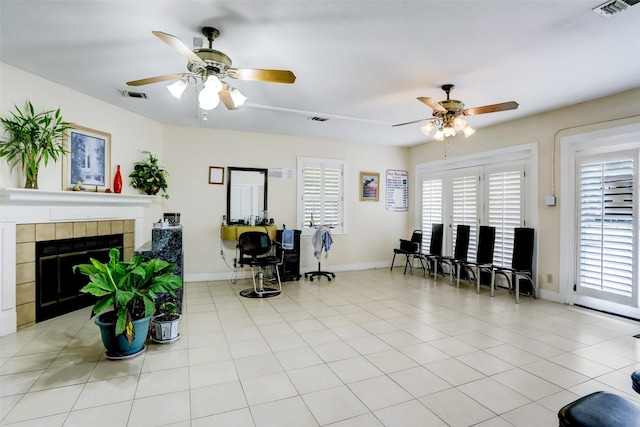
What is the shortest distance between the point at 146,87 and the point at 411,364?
3.99m

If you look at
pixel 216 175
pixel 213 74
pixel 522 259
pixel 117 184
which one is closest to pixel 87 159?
pixel 117 184

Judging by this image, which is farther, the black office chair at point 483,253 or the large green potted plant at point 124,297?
the black office chair at point 483,253

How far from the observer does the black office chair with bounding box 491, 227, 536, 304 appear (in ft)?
14.8

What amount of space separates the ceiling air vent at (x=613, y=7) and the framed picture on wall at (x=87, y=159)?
16.3 feet

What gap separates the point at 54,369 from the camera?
246 cm

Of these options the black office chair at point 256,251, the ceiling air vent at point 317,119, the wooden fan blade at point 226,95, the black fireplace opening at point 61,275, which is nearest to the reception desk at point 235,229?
the black office chair at point 256,251

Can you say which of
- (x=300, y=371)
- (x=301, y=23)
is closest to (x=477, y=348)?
(x=300, y=371)

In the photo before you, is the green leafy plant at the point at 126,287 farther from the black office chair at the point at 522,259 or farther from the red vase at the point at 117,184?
the black office chair at the point at 522,259

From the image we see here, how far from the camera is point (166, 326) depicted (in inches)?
114

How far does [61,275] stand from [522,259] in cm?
600

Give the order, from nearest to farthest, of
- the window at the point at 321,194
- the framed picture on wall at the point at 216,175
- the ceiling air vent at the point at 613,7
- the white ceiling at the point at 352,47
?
the ceiling air vent at the point at 613,7 < the white ceiling at the point at 352,47 < the framed picture on wall at the point at 216,175 < the window at the point at 321,194

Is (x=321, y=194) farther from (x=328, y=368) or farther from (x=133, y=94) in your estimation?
(x=328, y=368)

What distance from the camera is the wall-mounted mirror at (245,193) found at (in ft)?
18.3

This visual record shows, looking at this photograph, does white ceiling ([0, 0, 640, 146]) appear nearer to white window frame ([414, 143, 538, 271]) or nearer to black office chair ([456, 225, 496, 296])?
white window frame ([414, 143, 538, 271])
